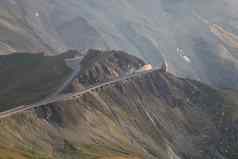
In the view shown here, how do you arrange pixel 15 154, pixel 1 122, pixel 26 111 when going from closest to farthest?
pixel 15 154 → pixel 1 122 → pixel 26 111

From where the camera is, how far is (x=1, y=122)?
173750mm

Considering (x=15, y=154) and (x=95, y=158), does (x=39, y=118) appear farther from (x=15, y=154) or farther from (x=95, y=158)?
(x=15, y=154)

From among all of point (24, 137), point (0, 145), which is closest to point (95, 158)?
point (24, 137)

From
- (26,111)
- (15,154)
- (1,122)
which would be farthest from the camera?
(26,111)

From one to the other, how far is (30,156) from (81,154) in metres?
38.7

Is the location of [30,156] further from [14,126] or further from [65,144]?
[65,144]

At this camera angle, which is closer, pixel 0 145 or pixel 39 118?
pixel 0 145

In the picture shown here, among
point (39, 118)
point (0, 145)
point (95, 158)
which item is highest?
point (0, 145)

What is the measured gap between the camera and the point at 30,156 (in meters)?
160

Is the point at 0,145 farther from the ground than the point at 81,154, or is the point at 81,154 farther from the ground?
the point at 0,145

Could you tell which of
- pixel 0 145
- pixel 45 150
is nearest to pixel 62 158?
pixel 45 150

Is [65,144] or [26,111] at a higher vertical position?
[26,111]

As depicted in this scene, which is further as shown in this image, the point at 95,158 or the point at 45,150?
the point at 95,158

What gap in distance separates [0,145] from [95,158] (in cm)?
5035
